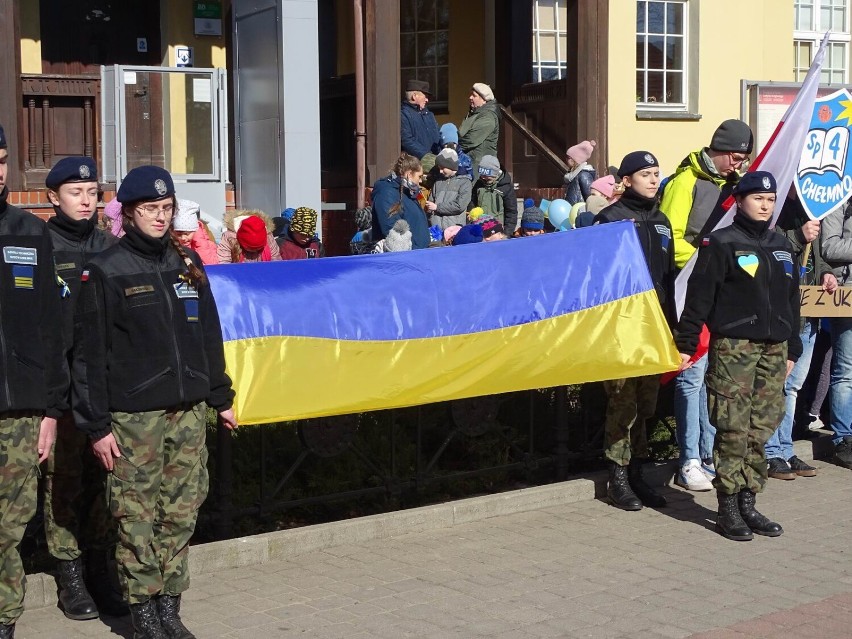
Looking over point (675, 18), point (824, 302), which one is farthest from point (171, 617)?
point (675, 18)

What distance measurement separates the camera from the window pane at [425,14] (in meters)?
18.5

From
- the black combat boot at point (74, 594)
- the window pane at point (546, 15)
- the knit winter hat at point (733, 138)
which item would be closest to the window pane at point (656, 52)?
the window pane at point (546, 15)

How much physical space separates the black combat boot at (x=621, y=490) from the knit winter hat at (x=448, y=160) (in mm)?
5041

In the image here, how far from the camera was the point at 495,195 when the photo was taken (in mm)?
13500

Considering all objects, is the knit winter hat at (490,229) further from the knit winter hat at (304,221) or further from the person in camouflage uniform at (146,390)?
the person in camouflage uniform at (146,390)

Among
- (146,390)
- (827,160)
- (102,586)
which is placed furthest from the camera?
A: (827,160)

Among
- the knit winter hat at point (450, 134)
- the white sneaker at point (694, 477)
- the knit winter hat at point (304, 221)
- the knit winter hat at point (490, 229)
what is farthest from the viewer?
the knit winter hat at point (450, 134)

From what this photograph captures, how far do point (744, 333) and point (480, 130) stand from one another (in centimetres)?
740

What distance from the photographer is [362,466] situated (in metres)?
8.30

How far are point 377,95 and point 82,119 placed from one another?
3681 millimetres

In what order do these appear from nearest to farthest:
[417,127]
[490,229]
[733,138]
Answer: [733,138]
[490,229]
[417,127]

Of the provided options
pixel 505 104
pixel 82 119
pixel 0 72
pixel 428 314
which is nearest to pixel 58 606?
pixel 428 314

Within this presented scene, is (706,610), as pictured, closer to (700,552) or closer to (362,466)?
(700,552)

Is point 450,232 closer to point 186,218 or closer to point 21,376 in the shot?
point 186,218
